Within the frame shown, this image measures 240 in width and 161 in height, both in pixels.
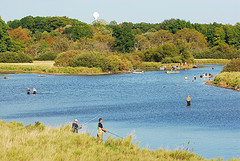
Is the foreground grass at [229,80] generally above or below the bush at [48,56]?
below

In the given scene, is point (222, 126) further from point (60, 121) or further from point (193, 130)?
point (60, 121)

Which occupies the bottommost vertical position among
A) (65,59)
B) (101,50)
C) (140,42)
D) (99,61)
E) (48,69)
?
(48,69)

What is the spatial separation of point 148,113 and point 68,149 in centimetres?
2367

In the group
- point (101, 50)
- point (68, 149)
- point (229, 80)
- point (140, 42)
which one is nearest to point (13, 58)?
point (101, 50)

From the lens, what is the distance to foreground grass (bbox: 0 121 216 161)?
19.0 metres

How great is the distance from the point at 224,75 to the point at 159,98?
20.8 m

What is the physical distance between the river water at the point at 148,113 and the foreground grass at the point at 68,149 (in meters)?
2.03

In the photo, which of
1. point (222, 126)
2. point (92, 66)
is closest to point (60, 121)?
point (222, 126)

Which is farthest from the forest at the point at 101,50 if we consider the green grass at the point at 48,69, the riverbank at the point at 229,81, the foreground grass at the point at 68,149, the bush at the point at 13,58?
the foreground grass at the point at 68,149

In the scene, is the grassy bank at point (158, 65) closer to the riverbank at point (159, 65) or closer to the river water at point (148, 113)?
the riverbank at point (159, 65)

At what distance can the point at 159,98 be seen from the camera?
5772cm

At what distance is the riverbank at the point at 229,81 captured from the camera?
2542 inches

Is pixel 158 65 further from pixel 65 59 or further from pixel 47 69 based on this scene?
pixel 47 69

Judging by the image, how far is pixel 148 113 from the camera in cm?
4334
